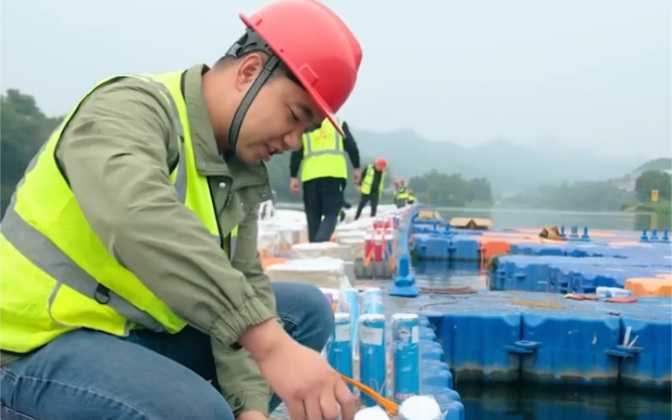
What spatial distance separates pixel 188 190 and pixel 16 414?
57 centimetres

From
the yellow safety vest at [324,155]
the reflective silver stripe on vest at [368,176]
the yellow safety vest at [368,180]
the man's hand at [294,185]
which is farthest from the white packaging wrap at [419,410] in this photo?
the reflective silver stripe on vest at [368,176]

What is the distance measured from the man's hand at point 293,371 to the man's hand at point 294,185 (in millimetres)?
5145

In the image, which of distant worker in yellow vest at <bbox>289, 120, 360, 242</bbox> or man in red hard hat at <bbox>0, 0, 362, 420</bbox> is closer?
man in red hard hat at <bbox>0, 0, 362, 420</bbox>

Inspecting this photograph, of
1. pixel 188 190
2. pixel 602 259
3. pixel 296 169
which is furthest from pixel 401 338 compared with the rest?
pixel 602 259

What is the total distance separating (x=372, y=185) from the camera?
56.5 ft

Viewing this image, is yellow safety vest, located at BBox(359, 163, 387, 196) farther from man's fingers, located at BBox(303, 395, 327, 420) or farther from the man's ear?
man's fingers, located at BBox(303, 395, 327, 420)

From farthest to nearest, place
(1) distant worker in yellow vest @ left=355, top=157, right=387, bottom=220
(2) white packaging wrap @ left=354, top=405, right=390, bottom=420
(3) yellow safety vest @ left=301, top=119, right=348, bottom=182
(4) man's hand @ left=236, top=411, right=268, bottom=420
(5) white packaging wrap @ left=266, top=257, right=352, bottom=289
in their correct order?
(1) distant worker in yellow vest @ left=355, top=157, right=387, bottom=220 → (3) yellow safety vest @ left=301, top=119, right=348, bottom=182 → (5) white packaging wrap @ left=266, top=257, right=352, bottom=289 → (2) white packaging wrap @ left=354, top=405, right=390, bottom=420 → (4) man's hand @ left=236, top=411, right=268, bottom=420

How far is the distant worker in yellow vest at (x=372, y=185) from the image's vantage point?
55.8 ft

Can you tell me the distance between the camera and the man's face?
1.55m

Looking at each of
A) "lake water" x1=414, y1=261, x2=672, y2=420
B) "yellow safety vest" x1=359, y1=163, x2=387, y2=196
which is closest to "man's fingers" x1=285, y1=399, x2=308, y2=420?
"lake water" x1=414, y1=261, x2=672, y2=420

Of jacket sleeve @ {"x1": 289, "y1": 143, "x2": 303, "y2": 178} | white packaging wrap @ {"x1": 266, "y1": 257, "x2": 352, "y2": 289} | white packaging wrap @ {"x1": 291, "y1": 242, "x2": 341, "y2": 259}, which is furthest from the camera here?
jacket sleeve @ {"x1": 289, "y1": 143, "x2": 303, "y2": 178}

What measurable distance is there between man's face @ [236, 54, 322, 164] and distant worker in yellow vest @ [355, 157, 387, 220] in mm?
14579

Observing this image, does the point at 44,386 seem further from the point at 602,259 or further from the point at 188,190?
the point at 602,259

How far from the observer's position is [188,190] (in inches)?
60.8
